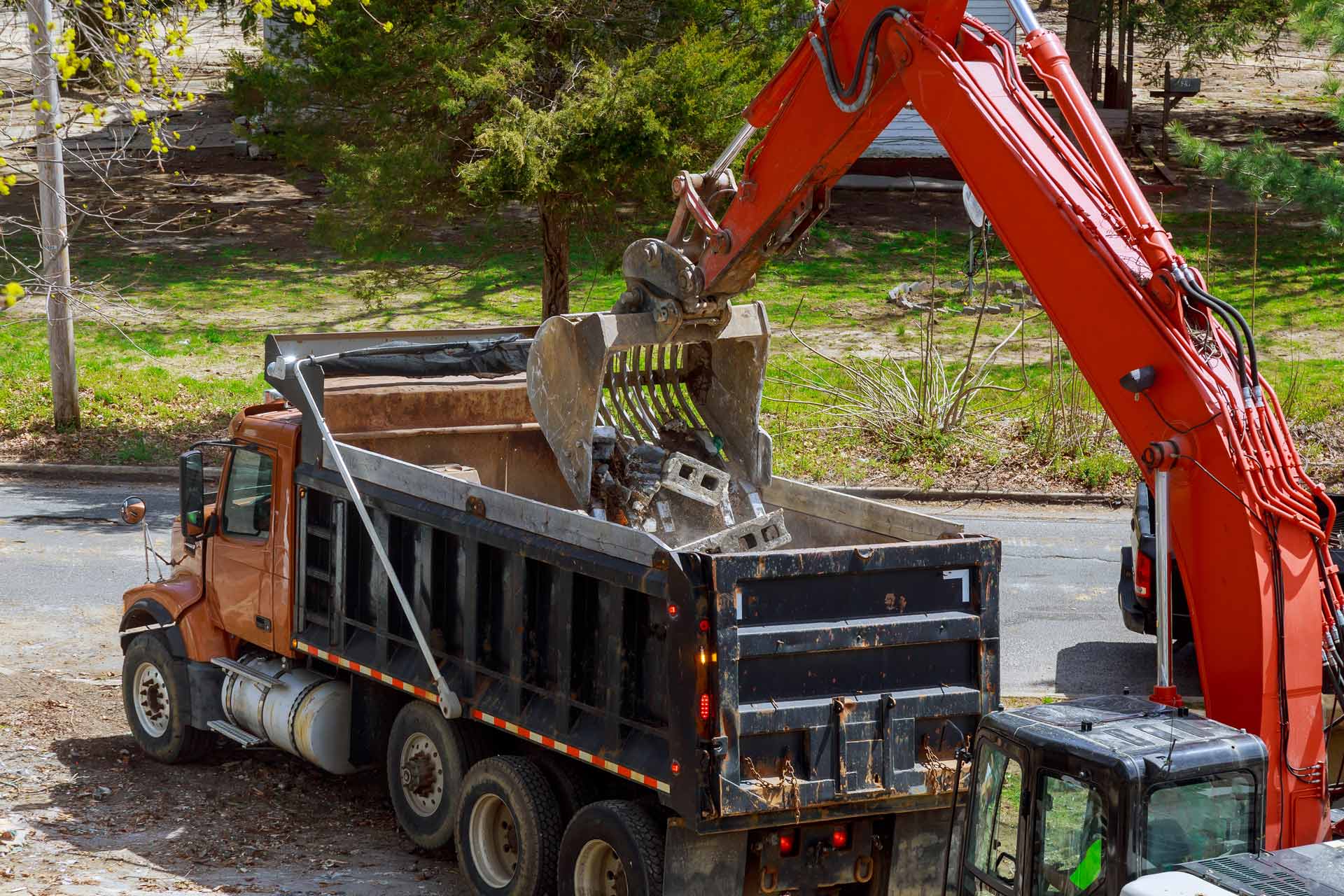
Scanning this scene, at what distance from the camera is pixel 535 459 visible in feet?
35.2

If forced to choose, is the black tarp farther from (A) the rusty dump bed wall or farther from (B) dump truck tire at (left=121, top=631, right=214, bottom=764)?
(B) dump truck tire at (left=121, top=631, right=214, bottom=764)

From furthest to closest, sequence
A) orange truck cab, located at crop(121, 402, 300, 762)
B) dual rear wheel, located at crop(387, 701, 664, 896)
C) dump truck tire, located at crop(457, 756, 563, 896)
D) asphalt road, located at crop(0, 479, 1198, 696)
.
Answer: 1. asphalt road, located at crop(0, 479, 1198, 696)
2. orange truck cab, located at crop(121, 402, 300, 762)
3. dump truck tire, located at crop(457, 756, 563, 896)
4. dual rear wheel, located at crop(387, 701, 664, 896)

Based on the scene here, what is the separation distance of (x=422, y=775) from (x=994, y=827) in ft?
12.3

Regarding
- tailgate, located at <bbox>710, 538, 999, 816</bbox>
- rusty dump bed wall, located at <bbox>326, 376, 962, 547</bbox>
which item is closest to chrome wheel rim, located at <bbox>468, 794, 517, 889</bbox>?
tailgate, located at <bbox>710, 538, 999, 816</bbox>

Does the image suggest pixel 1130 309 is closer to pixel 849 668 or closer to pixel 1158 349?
pixel 1158 349

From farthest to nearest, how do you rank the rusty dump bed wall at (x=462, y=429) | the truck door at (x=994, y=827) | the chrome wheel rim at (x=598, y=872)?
the rusty dump bed wall at (x=462, y=429), the chrome wheel rim at (x=598, y=872), the truck door at (x=994, y=827)

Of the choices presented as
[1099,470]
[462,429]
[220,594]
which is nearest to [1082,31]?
[1099,470]

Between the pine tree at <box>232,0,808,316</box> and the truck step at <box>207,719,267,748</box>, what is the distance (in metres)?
7.34

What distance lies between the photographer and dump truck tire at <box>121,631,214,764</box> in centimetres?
Answer: 1020

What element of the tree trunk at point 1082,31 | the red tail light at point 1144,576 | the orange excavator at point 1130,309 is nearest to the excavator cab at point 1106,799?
the orange excavator at point 1130,309

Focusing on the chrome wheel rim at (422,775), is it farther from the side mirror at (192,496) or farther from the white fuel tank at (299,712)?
the side mirror at (192,496)

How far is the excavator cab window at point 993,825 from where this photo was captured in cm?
598

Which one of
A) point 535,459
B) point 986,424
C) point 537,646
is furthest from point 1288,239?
point 537,646

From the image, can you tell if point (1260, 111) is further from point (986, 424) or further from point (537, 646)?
point (537, 646)
